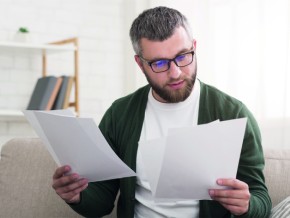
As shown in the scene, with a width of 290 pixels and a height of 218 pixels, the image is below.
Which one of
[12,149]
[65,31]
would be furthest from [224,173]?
[65,31]

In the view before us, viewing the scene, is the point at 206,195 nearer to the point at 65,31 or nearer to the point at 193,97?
the point at 193,97

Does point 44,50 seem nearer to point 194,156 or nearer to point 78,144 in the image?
point 78,144

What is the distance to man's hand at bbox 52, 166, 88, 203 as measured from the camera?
1.46 m

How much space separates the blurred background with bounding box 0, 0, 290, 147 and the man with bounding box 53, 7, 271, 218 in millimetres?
990

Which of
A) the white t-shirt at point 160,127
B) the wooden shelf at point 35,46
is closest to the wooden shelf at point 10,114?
the wooden shelf at point 35,46

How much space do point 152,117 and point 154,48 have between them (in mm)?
261

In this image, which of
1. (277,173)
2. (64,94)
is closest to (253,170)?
(277,173)

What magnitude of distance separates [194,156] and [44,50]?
2182mm

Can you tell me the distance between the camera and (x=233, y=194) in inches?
48.9

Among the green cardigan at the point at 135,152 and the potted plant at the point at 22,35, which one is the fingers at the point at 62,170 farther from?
the potted plant at the point at 22,35

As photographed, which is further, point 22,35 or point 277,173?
point 22,35

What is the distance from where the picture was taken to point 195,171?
119 cm

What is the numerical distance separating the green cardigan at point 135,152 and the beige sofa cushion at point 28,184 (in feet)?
0.55

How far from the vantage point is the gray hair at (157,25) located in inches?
60.8
